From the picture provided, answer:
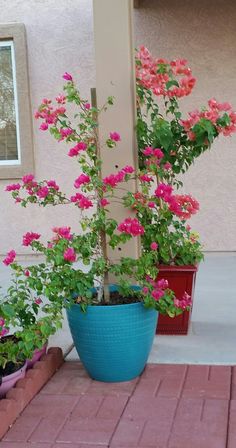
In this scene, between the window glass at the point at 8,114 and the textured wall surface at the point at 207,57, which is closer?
the textured wall surface at the point at 207,57

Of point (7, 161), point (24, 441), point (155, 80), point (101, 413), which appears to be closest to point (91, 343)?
point (101, 413)

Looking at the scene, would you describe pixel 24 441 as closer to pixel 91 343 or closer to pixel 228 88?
pixel 91 343

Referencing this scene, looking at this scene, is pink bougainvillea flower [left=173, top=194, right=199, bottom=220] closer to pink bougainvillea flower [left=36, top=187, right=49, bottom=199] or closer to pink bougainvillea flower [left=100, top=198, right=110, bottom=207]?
pink bougainvillea flower [left=100, top=198, right=110, bottom=207]

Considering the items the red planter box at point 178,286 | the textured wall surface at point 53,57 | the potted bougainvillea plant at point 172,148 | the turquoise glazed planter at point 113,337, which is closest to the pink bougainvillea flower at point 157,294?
the turquoise glazed planter at point 113,337

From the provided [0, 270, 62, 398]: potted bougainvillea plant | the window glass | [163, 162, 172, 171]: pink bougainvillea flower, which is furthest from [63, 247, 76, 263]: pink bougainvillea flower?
the window glass

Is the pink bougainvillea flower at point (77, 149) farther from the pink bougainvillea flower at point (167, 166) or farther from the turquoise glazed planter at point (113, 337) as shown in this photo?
the turquoise glazed planter at point (113, 337)

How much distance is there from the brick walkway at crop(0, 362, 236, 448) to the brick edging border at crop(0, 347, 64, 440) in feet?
0.12

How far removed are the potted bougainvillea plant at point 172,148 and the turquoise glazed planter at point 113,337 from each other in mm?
667

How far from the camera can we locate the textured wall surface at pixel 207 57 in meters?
6.46

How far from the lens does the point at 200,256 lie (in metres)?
4.19

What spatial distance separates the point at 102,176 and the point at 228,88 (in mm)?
3440

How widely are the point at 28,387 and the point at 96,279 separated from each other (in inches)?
29.7

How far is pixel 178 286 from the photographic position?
13.4ft

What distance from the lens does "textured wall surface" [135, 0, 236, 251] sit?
21.2 feet
